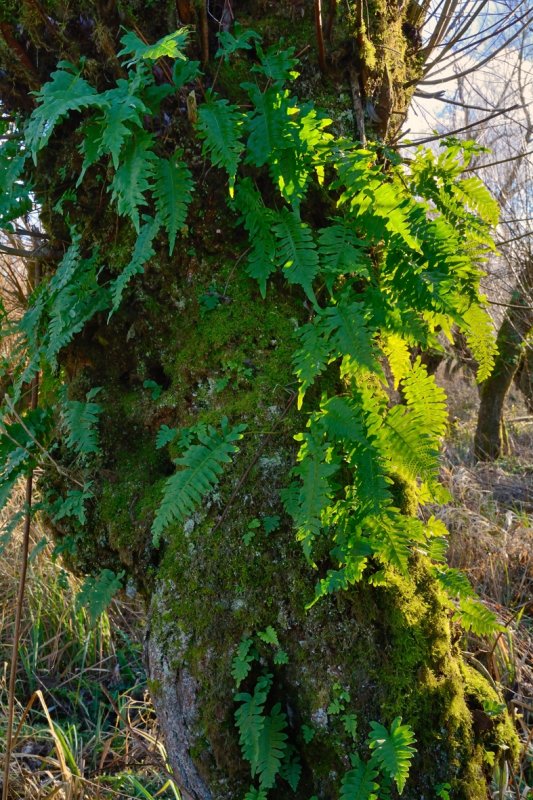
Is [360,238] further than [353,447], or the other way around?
[360,238]

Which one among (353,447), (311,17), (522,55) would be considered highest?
(522,55)

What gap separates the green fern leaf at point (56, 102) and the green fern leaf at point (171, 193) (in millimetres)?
280

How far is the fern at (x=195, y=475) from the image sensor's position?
6.11ft

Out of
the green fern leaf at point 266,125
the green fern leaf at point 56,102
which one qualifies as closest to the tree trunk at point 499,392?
the green fern leaf at point 266,125

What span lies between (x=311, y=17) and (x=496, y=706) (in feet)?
Answer: 8.43

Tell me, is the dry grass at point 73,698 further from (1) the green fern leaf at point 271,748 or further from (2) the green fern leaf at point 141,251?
(2) the green fern leaf at point 141,251

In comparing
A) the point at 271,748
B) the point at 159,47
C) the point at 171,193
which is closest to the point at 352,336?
the point at 171,193

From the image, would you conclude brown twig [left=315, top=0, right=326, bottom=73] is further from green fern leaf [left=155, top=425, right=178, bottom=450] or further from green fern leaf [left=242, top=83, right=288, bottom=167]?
green fern leaf [left=155, top=425, right=178, bottom=450]

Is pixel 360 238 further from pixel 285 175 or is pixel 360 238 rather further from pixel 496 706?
pixel 496 706

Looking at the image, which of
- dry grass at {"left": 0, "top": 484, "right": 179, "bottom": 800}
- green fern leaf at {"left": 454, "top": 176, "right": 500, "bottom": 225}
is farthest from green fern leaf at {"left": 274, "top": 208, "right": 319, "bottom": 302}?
dry grass at {"left": 0, "top": 484, "right": 179, "bottom": 800}

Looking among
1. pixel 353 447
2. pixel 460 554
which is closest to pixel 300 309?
pixel 353 447

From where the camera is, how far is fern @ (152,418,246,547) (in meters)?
1.86

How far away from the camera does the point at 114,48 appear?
7.24ft

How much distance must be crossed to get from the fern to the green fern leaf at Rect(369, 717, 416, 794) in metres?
0.84
